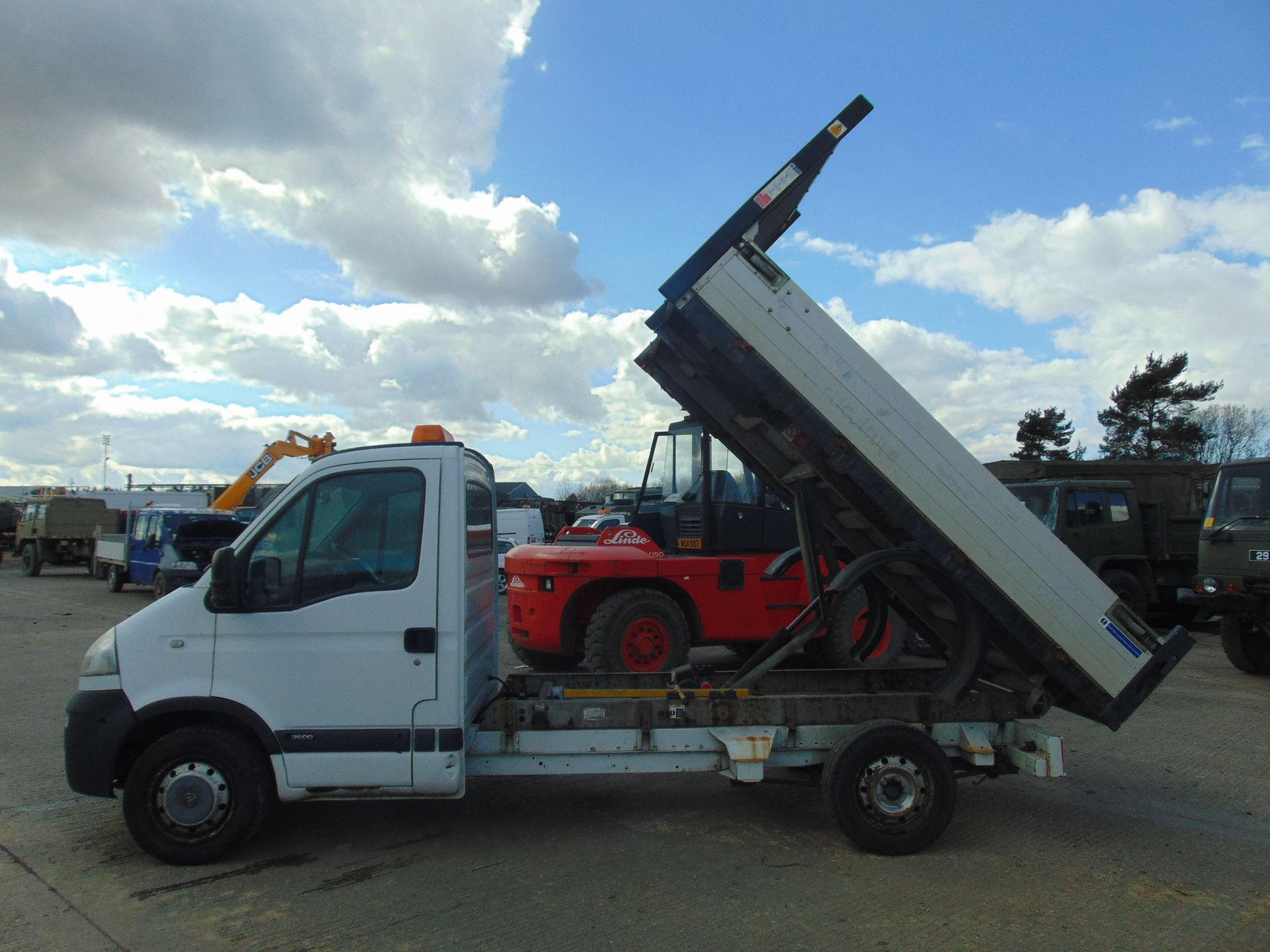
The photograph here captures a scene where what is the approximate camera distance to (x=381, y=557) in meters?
4.54

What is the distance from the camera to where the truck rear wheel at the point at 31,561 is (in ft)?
91.7

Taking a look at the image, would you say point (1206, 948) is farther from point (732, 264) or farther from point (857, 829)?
point (732, 264)

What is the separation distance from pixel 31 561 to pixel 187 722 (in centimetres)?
2935

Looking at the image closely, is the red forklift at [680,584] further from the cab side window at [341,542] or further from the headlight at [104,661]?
the headlight at [104,661]

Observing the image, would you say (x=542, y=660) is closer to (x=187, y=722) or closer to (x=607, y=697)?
(x=607, y=697)

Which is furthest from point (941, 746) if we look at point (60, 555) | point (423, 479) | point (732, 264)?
point (60, 555)

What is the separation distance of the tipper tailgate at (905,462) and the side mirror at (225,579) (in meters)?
→ 2.56

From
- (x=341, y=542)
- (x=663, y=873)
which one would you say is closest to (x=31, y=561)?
(x=341, y=542)

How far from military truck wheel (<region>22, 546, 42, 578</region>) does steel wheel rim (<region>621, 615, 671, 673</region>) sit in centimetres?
2698

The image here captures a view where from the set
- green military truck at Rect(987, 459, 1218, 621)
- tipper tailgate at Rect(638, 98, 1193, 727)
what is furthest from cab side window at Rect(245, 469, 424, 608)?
green military truck at Rect(987, 459, 1218, 621)

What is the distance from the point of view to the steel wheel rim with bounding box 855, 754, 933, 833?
4723 mm

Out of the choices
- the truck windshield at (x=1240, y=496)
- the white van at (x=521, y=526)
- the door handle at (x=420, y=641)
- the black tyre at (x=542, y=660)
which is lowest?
the black tyre at (x=542, y=660)

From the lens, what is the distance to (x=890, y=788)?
15.7ft

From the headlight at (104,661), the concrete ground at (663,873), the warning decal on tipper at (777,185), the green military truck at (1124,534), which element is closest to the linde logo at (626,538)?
the concrete ground at (663,873)
